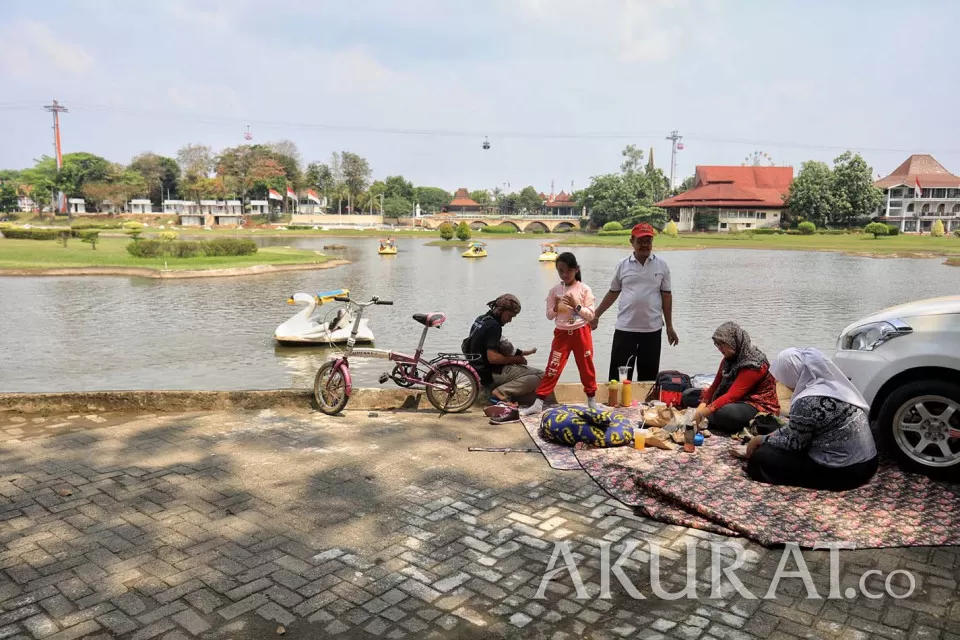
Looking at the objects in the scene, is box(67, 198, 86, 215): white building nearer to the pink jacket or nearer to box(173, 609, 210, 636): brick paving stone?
the pink jacket

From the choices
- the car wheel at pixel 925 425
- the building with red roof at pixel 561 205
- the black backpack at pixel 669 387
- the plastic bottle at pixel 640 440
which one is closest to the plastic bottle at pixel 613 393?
the black backpack at pixel 669 387

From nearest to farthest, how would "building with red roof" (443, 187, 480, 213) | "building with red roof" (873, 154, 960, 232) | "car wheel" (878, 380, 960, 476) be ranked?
"car wheel" (878, 380, 960, 476), "building with red roof" (873, 154, 960, 232), "building with red roof" (443, 187, 480, 213)

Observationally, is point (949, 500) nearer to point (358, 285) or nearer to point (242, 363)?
point (242, 363)

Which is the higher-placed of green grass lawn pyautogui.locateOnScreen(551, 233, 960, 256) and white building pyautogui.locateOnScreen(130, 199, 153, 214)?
white building pyautogui.locateOnScreen(130, 199, 153, 214)

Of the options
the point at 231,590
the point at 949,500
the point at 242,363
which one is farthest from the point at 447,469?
the point at 242,363

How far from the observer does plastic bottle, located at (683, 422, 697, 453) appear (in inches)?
218

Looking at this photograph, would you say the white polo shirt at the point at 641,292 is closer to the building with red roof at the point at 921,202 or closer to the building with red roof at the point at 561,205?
the building with red roof at the point at 921,202

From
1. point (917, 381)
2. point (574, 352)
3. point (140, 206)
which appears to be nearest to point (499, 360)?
point (574, 352)

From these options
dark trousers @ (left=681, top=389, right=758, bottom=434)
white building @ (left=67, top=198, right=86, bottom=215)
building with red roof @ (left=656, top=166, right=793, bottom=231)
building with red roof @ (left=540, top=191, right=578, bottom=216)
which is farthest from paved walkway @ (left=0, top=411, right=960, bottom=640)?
building with red roof @ (left=540, top=191, right=578, bottom=216)

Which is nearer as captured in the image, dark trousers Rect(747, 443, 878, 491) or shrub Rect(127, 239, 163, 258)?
dark trousers Rect(747, 443, 878, 491)

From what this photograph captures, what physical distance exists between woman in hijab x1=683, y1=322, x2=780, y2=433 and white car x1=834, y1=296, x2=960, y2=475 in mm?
729

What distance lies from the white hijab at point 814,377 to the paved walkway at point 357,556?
1.07 m

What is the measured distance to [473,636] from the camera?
125 inches

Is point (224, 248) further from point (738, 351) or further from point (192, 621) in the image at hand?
point (192, 621)
